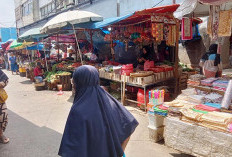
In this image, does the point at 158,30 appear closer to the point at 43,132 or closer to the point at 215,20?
the point at 215,20

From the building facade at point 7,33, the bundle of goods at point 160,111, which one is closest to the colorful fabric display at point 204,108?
the bundle of goods at point 160,111

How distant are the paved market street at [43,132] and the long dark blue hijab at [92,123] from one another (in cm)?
201

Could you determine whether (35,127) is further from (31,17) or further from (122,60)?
(31,17)

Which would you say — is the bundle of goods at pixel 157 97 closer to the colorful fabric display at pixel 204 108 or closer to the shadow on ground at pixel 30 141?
the colorful fabric display at pixel 204 108

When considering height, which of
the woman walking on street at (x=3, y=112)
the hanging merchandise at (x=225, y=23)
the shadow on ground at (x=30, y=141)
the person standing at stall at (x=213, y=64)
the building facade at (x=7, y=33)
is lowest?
the shadow on ground at (x=30, y=141)

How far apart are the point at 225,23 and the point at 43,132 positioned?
4.90 m

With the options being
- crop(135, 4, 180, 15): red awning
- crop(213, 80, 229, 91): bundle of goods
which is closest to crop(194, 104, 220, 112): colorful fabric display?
crop(213, 80, 229, 91): bundle of goods

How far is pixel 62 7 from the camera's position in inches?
782

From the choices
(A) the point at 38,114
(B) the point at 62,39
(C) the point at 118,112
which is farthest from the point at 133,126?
(B) the point at 62,39

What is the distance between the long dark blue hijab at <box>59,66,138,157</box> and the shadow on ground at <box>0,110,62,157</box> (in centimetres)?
234

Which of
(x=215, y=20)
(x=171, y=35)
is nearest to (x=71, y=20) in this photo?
(x=171, y=35)

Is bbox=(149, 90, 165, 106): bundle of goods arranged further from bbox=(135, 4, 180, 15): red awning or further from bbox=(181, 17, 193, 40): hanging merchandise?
bbox=(135, 4, 180, 15): red awning

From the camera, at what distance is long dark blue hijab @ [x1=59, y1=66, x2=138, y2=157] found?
162 centimetres

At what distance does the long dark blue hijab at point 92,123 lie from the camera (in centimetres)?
162
